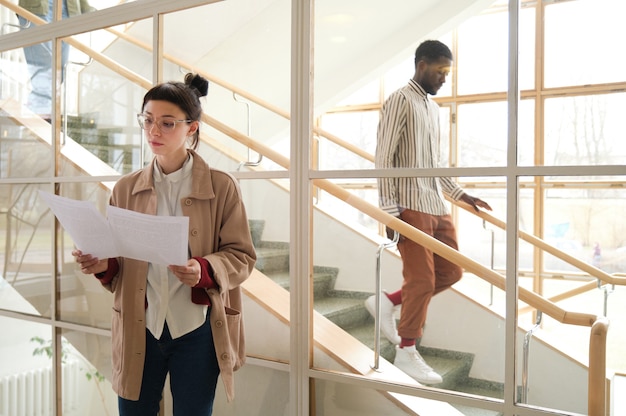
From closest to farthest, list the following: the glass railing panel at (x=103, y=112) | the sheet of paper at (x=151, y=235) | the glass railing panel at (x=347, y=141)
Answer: the sheet of paper at (x=151, y=235), the glass railing panel at (x=347, y=141), the glass railing panel at (x=103, y=112)

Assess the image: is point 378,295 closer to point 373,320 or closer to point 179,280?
point 373,320

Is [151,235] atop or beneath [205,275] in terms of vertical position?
atop

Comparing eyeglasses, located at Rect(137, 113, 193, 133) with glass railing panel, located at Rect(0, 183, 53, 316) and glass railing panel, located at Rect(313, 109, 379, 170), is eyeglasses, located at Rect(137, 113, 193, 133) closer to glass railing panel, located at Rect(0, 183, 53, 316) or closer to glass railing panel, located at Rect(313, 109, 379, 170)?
glass railing panel, located at Rect(313, 109, 379, 170)

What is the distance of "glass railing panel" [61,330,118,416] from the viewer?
2441mm

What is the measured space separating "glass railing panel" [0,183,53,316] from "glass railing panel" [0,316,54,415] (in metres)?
0.11

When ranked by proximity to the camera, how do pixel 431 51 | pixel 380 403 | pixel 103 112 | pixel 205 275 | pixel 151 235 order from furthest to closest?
pixel 103 112
pixel 380 403
pixel 431 51
pixel 205 275
pixel 151 235

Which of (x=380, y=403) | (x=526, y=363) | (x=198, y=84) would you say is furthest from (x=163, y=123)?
(x=526, y=363)

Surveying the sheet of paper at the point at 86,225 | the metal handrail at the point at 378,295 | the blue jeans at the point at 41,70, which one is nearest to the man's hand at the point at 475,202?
the metal handrail at the point at 378,295

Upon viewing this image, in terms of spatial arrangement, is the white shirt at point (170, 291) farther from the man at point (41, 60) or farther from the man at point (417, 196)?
the man at point (41, 60)

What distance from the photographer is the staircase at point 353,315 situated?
159 cm

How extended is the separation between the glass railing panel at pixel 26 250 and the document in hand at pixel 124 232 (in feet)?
3.97

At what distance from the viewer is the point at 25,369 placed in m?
2.73

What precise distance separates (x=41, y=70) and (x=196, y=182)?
1.45 metres

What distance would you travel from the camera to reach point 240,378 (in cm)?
204
